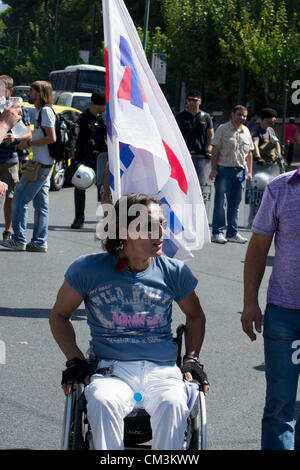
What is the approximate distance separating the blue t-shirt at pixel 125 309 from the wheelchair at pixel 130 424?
288 mm

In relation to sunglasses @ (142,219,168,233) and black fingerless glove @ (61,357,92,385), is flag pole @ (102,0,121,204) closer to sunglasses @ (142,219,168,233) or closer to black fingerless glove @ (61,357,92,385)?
sunglasses @ (142,219,168,233)

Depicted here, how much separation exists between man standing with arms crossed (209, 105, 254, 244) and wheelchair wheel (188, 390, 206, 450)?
818cm

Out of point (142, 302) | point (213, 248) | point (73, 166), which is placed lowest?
point (213, 248)

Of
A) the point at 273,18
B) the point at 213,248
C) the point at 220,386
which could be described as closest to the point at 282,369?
the point at 220,386

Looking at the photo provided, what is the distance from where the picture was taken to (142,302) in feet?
12.3

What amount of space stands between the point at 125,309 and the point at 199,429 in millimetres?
622

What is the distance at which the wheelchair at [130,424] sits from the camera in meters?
3.39

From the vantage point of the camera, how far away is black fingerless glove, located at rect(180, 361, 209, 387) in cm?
362

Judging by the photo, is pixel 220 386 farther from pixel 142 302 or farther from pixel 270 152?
pixel 270 152

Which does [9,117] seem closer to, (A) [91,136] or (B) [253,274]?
(B) [253,274]

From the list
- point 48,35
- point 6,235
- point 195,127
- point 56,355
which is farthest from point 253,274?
point 48,35

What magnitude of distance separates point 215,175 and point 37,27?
6113cm

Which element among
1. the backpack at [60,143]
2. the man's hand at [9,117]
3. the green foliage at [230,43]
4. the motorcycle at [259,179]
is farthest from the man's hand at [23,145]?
the green foliage at [230,43]

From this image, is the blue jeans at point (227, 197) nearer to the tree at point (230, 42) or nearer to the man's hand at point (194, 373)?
the man's hand at point (194, 373)
